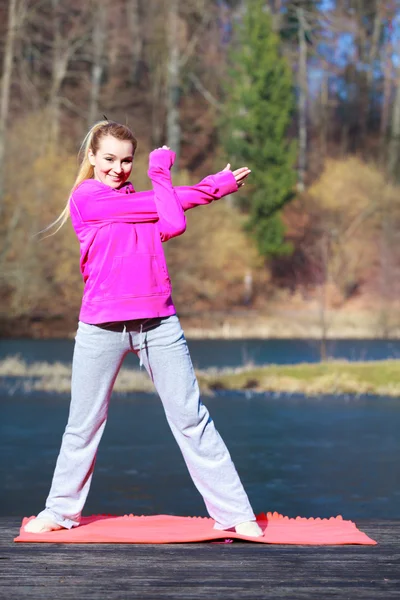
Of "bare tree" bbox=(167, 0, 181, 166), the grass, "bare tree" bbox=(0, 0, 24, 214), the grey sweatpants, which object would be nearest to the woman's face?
the grey sweatpants

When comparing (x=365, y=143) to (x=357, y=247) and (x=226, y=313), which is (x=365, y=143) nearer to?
(x=357, y=247)

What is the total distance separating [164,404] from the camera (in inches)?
160

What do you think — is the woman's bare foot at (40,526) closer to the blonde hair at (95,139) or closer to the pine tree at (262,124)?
the blonde hair at (95,139)

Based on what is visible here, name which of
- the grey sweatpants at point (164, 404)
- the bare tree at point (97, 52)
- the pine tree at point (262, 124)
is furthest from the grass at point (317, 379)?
the bare tree at point (97, 52)

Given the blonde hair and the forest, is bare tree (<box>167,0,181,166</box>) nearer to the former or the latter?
the forest

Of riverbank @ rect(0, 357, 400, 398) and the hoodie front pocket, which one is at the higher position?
the hoodie front pocket

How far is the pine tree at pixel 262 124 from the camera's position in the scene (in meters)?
33.4

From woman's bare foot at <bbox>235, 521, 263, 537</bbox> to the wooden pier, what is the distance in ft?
0.15

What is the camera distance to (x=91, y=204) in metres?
4.03

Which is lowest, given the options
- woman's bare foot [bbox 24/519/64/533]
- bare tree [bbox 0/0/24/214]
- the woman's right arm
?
woman's bare foot [bbox 24/519/64/533]

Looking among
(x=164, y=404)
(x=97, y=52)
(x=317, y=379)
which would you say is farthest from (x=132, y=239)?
(x=97, y=52)

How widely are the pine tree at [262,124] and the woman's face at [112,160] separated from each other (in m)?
29.5

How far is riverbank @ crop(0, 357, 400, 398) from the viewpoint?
56.8 feet

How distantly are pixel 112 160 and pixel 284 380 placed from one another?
1388 centimetres
